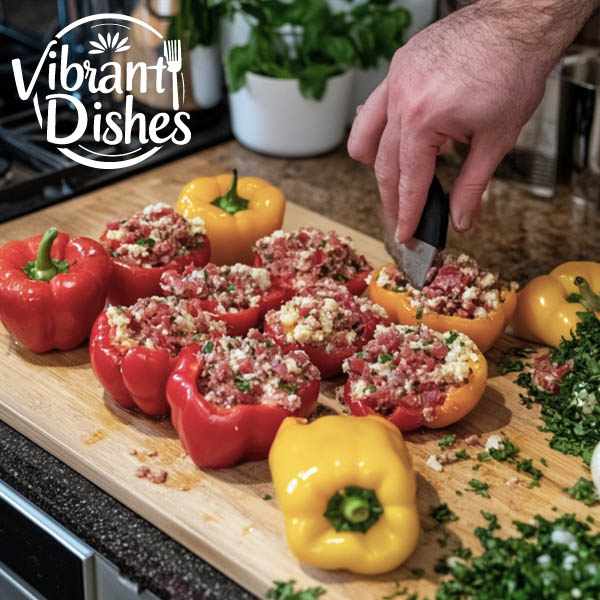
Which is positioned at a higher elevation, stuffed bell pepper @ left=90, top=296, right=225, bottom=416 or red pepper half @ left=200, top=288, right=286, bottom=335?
stuffed bell pepper @ left=90, top=296, right=225, bottom=416

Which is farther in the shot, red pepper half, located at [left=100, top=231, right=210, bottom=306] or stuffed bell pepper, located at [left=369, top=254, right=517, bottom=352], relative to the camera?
red pepper half, located at [left=100, top=231, right=210, bottom=306]

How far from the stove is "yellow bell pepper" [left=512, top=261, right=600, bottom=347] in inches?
55.8

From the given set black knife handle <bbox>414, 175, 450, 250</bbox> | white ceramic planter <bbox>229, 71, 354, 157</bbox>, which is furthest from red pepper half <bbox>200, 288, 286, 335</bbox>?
white ceramic planter <bbox>229, 71, 354, 157</bbox>

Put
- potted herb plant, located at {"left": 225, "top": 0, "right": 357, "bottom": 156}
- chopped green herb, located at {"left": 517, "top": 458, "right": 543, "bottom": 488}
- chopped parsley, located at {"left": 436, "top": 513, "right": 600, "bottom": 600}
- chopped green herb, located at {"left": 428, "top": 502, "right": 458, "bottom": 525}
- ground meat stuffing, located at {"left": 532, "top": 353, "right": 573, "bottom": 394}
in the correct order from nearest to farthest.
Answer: chopped parsley, located at {"left": 436, "top": 513, "right": 600, "bottom": 600} < chopped green herb, located at {"left": 428, "top": 502, "right": 458, "bottom": 525} < chopped green herb, located at {"left": 517, "top": 458, "right": 543, "bottom": 488} < ground meat stuffing, located at {"left": 532, "top": 353, "right": 573, "bottom": 394} < potted herb plant, located at {"left": 225, "top": 0, "right": 357, "bottom": 156}

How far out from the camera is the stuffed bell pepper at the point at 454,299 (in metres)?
2.29

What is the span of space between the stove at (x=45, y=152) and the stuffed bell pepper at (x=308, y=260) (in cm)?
84

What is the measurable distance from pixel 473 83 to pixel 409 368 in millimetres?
622

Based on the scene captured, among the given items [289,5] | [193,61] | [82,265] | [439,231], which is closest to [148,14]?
[193,61]

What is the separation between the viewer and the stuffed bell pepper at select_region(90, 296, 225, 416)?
2.06m

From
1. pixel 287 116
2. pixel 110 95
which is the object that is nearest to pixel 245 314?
A: pixel 287 116

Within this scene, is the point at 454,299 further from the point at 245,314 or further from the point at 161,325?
the point at 161,325

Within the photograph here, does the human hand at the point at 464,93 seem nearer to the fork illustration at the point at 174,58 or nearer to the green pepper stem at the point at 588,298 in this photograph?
the green pepper stem at the point at 588,298

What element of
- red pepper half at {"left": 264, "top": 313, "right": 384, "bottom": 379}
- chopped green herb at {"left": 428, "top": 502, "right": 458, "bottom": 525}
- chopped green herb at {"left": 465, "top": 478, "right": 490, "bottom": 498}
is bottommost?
chopped green herb at {"left": 465, "top": 478, "right": 490, "bottom": 498}

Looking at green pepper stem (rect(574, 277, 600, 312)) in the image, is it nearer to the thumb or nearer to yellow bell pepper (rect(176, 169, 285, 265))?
the thumb
